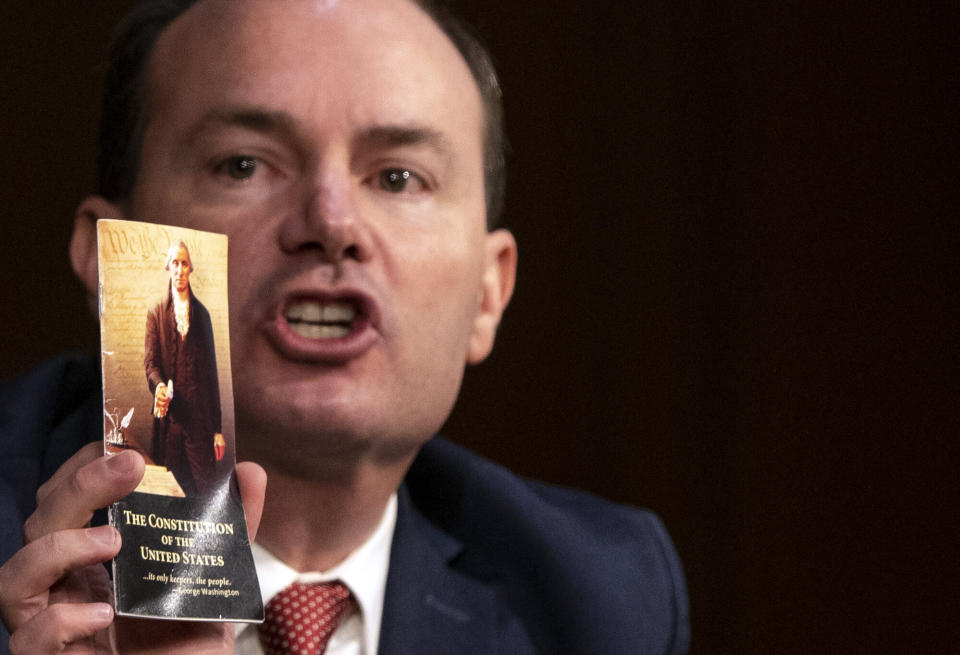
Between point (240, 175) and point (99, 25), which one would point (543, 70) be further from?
point (240, 175)

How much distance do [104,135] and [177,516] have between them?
2.53ft

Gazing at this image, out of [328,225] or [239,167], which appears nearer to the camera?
[328,225]

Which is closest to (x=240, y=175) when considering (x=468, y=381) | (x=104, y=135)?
(x=104, y=135)

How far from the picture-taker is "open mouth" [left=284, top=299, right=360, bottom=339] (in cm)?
137

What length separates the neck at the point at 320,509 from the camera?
148 cm

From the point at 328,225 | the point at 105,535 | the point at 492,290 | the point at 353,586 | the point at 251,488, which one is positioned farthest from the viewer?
the point at 492,290

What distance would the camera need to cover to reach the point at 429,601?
5.35 feet

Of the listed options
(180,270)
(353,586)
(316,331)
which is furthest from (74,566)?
(353,586)

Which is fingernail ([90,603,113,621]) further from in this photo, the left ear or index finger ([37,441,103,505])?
the left ear

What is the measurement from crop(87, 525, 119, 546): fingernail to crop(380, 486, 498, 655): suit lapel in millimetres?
609

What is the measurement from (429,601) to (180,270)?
735mm

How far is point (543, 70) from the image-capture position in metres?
2.43

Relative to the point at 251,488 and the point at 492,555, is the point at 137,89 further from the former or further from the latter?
the point at 492,555

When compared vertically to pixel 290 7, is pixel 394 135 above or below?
below
